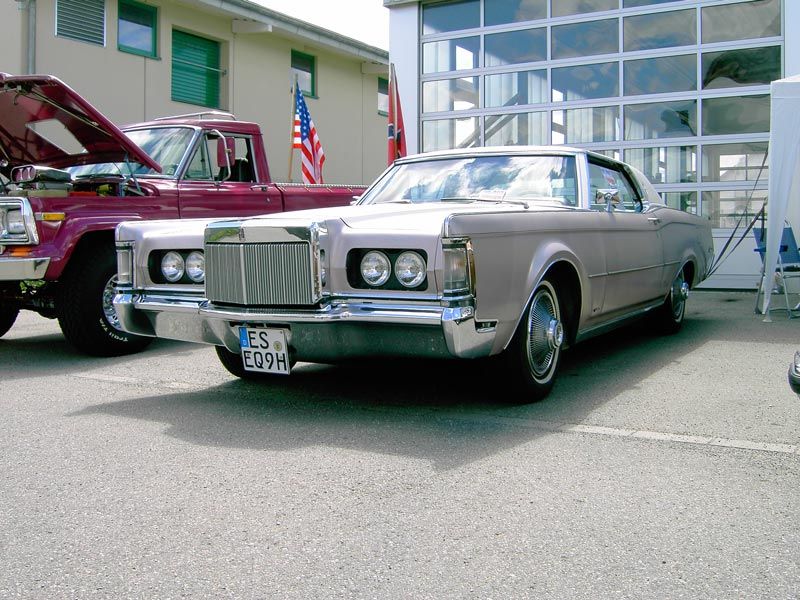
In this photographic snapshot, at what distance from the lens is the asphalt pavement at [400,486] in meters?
2.57

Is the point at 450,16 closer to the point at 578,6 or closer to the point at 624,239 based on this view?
the point at 578,6

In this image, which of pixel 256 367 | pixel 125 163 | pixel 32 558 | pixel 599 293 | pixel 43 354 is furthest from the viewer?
pixel 125 163

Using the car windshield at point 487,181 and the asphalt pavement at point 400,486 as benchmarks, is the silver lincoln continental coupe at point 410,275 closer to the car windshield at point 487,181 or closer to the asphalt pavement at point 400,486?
the car windshield at point 487,181

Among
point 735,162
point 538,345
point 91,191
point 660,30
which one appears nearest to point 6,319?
point 91,191

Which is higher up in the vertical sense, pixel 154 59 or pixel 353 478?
pixel 154 59

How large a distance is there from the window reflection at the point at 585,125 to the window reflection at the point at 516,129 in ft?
0.64

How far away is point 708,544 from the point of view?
278cm

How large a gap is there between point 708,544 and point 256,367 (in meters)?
2.54

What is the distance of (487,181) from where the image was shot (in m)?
5.68

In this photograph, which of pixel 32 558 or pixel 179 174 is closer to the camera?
pixel 32 558

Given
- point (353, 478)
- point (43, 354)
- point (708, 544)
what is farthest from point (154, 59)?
point (708, 544)

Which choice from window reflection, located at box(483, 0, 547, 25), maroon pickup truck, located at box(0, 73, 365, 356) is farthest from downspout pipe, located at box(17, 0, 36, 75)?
window reflection, located at box(483, 0, 547, 25)

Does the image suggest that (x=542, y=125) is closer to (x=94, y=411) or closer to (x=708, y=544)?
(x=94, y=411)

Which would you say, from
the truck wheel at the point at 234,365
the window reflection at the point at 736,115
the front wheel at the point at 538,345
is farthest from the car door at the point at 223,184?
the window reflection at the point at 736,115
